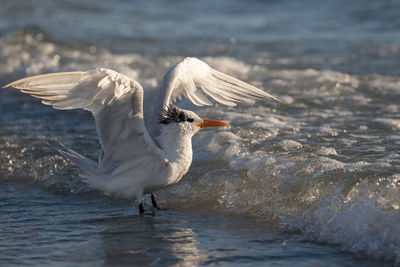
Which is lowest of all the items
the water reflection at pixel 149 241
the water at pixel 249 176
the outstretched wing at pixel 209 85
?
the water reflection at pixel 149 241

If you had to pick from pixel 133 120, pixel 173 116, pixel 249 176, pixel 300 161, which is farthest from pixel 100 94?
pixel 300 161

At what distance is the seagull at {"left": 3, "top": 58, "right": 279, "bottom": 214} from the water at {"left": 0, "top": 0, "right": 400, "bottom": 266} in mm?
354

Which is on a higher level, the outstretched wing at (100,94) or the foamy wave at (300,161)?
the outstretched wing at (100,94)

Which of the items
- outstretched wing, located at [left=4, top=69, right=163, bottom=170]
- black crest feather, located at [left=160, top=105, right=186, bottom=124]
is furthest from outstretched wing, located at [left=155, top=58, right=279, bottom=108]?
outstretched wing, located at [left=4, top=69, right=163, bottom=170]

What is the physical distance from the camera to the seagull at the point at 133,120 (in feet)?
14.1

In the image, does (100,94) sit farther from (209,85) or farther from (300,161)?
(300,161)

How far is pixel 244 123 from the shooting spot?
694 cm

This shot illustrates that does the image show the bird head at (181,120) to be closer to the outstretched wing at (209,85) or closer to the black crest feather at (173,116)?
the black crest feather at (173,116)

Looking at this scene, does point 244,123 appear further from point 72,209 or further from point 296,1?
point 296,1

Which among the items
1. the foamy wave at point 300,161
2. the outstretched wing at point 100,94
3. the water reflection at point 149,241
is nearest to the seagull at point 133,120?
the outstretched wing at point 100,94

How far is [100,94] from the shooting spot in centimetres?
438

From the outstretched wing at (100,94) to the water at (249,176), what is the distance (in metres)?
0.83

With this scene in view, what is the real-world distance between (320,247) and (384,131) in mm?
2715

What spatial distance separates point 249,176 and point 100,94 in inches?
62.3
